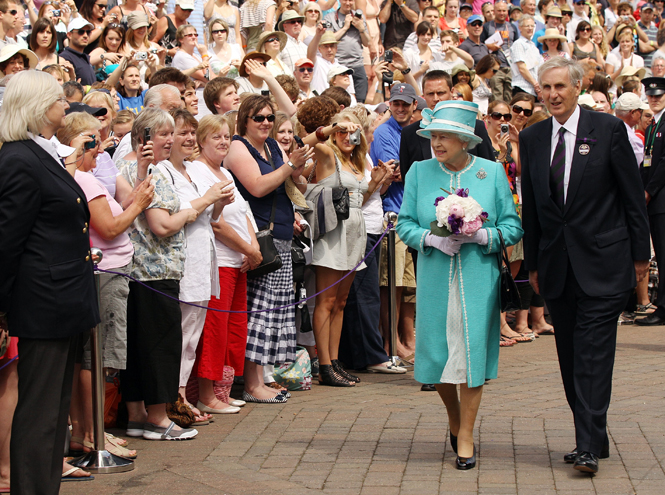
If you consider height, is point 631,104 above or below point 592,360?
above

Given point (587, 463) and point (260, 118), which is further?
point (260, 118)

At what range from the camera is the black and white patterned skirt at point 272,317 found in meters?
7.26

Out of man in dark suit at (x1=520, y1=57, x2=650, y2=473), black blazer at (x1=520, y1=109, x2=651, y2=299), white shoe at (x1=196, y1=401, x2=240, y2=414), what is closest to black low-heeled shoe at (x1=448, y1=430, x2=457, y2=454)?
man in dark suit at (x1=520, y1=57, x2=650, y2=473)

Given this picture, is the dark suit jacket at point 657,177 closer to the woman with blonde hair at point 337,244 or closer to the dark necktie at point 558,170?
the woman with blonde hair at point 337,244

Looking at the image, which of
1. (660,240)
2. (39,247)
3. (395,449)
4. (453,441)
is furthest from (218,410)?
(660,240)

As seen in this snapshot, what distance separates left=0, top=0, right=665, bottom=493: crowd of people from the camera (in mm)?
4340

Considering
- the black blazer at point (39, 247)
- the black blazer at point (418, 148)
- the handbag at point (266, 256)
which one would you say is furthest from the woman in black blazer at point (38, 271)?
the black blazer at point (418, 148)

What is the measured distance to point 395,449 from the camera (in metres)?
5.74

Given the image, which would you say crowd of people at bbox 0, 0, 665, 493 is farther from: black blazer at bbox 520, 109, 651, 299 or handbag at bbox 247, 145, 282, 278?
black blazer at bbox 520, 109, 651, 299

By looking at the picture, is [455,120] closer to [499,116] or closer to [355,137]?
[355,137]

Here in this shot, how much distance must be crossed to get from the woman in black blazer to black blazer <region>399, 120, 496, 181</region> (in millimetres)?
3944

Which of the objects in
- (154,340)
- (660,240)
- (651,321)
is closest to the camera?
(154,340)

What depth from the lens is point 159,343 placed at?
598cm

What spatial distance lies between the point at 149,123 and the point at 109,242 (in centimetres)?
87
